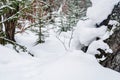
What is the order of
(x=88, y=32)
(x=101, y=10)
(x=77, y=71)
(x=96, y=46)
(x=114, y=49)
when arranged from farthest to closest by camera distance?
(x=101, y=10), (x=88, y=32), (x=96, y=46), (x=114, y=49), (x=77, y=71)

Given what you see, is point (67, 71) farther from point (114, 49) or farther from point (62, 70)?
point (114, 49)

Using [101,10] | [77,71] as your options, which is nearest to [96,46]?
[101,10]

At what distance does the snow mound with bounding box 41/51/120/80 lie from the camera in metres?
4.26

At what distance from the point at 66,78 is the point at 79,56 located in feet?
3.22

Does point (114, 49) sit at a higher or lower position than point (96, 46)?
higher

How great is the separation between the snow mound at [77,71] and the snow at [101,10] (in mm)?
2023

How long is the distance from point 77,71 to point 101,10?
2672 mm

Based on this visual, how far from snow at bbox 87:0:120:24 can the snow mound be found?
6.64ft

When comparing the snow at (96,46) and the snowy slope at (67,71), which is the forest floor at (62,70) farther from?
the snow at (96,46)

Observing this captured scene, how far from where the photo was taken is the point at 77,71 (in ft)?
14.4

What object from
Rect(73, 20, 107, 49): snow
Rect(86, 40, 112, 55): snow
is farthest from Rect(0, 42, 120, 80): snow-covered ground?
Rect(73, 20, 107, 49): snow

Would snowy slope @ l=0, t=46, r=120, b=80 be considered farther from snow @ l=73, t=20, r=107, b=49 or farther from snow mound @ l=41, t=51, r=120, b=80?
snow @ l=73, t=20, r=107, b=49

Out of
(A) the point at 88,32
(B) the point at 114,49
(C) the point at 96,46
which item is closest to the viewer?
(B) the point at 114,49

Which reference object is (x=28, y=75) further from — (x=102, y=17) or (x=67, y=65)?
(x=102, y=17)
